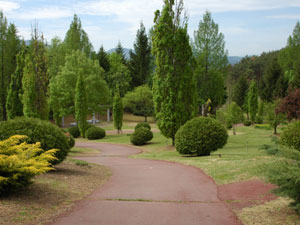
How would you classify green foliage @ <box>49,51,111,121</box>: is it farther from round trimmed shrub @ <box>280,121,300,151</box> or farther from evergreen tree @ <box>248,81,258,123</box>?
round trimmed shrub @ <box>280,121,300,151</box>

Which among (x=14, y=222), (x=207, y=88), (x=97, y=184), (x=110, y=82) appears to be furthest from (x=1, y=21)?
(x=14, y=222)

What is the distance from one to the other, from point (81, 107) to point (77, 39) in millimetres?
24912

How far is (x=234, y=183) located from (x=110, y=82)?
56.7m

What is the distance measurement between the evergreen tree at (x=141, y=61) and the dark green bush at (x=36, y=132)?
182 feet

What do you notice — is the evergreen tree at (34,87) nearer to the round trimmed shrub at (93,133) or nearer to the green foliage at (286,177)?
the round trimmed shrub at (93,133)

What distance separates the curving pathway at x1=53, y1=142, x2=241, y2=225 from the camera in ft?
20.4

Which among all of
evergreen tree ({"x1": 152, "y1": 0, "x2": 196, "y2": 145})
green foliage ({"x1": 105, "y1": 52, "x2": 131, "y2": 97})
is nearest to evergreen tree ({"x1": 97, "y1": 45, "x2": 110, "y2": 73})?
green foliage ({"x1": 105, "y1": 52, "x2": 131, "y2": 97})

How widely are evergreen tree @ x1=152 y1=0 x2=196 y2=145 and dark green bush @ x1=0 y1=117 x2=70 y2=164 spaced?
13.1 meters

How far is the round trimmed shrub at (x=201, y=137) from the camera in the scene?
16.8 meters

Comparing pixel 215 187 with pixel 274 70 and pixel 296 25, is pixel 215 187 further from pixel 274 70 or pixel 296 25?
pixel 296 25

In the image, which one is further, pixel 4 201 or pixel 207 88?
pixel 207 88

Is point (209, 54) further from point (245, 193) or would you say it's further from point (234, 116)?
point (245, 193)

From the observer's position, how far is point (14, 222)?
5.65 m

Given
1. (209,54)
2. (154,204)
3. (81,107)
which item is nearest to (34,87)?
(81,107)
